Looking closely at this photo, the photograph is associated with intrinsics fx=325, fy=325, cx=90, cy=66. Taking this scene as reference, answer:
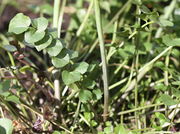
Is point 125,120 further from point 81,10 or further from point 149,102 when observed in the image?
point 81,10

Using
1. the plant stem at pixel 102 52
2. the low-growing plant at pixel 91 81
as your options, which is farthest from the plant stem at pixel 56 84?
the plant stem at pixel 102 52

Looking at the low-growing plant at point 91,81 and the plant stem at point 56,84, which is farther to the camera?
the plant stem at point 56,84

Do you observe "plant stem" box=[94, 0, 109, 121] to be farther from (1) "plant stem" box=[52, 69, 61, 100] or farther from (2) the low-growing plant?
(1) "plant stem" box=[52, 69, 61, 100]

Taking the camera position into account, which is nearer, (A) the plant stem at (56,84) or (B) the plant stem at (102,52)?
(B) the plant stem at (102,52)

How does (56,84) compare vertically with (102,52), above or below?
below

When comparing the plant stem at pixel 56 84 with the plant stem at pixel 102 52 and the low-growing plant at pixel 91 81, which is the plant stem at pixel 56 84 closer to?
the low-growing plant at pixel 91 81

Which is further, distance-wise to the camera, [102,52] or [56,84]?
[56,84]

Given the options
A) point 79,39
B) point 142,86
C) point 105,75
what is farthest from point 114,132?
point 79,39

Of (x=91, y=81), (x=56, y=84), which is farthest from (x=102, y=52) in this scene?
(x=56, y=84)

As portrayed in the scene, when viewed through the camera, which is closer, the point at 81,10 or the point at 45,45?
the point at 45,45

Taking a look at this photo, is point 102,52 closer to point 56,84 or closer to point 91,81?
point 91,81

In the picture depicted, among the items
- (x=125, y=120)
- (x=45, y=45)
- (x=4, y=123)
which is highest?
(x=45, y=45)
